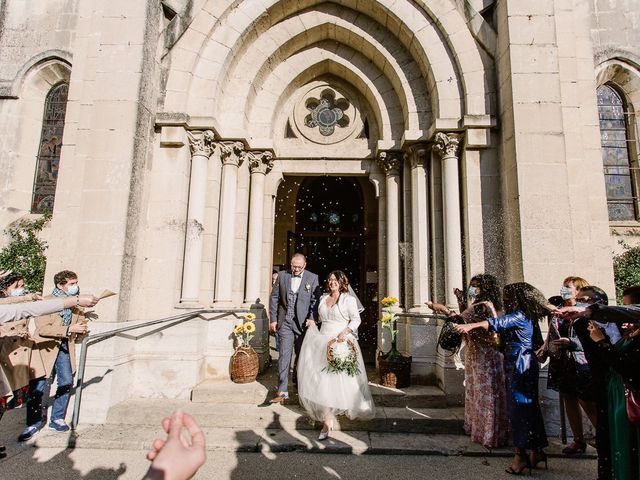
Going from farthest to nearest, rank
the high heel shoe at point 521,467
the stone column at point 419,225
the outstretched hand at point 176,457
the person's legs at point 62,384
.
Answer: the stone column at point 419,225
the person's legs at point 62,384
the high heel shoe at point 521,467
the outstretched hand at point 176,457

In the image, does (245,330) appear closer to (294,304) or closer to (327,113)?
(294,304)

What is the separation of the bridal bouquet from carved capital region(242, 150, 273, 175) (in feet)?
→ 12.3

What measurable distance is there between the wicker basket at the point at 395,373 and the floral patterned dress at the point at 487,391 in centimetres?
128

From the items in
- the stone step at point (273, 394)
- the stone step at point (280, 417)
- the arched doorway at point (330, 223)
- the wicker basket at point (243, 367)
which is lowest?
the stone step at point (280, 417)

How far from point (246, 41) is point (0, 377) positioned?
588cm

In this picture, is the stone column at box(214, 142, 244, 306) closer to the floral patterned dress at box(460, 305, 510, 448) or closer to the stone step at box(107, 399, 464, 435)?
the stone step at box(107, 399, 464, 435)

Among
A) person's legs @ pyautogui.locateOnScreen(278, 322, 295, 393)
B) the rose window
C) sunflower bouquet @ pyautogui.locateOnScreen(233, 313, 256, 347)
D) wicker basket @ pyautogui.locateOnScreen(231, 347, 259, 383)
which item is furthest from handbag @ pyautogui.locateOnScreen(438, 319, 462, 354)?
the rose window

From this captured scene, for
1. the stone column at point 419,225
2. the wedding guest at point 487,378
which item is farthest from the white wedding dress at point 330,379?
the stone column at point 419,225

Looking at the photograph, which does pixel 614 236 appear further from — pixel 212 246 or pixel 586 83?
pixel 212 246

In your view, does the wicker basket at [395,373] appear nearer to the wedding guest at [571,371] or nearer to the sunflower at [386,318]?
the sunflower at [386,318]

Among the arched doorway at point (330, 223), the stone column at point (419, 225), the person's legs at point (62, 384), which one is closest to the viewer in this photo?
the person's legs at point (62, 384)

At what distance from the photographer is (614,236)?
23.0 feet

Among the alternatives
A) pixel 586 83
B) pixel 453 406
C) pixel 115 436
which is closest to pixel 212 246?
pixel 115 436

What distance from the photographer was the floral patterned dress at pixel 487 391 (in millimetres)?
3822
